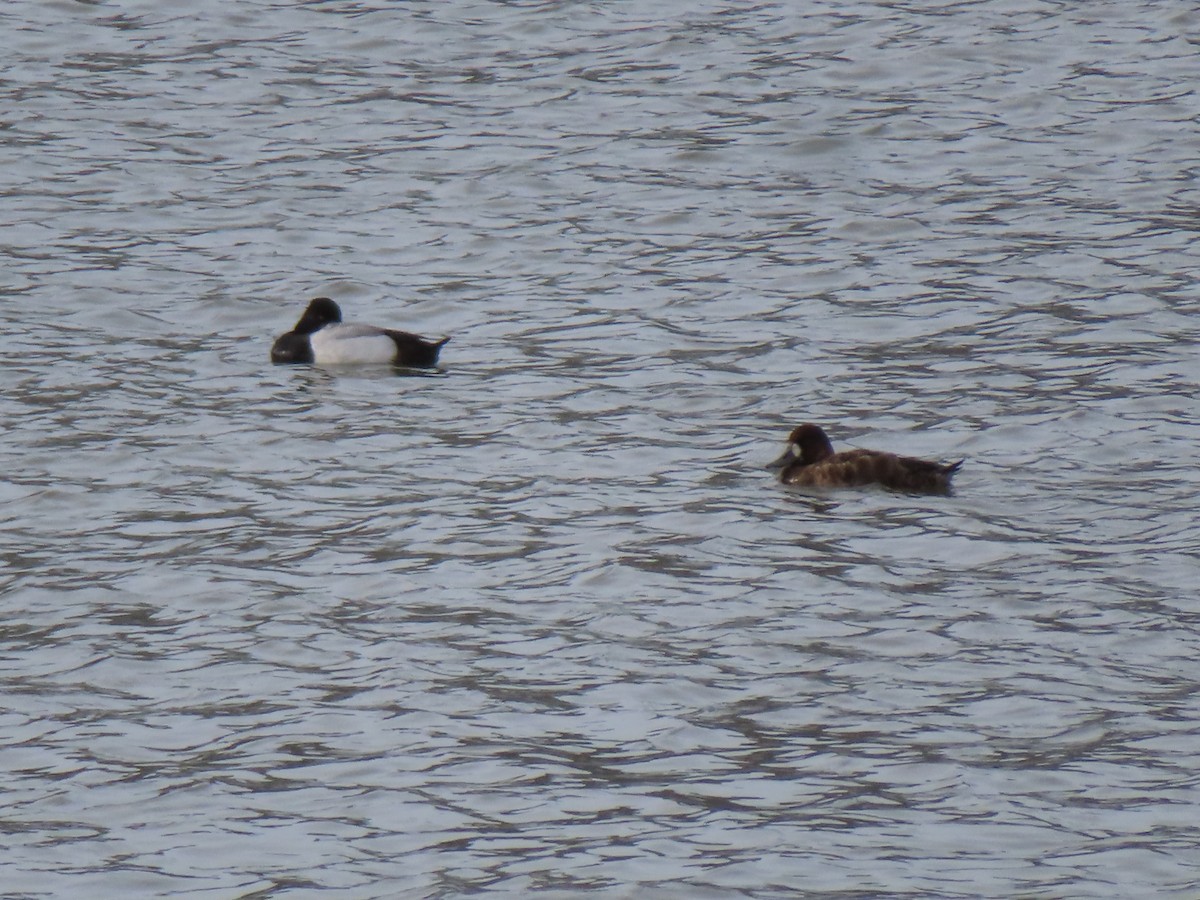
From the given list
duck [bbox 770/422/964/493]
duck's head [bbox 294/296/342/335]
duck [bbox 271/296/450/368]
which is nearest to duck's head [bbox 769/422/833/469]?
duck [bbox 770/422/964/493]

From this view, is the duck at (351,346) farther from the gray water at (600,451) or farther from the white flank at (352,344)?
the gray water at (600,451)

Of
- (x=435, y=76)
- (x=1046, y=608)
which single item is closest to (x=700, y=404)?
(x=1046, y=608)

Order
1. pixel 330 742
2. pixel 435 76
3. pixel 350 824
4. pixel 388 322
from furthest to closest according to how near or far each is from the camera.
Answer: pixel 435 76 < pixel 388 322 < pixel 330 742 < pixel 350 824

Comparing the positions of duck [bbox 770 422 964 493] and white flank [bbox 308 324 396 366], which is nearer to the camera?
duck [bbox 770 422 964 493]

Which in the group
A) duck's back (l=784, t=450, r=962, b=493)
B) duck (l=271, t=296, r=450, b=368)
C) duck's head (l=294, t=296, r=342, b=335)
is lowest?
duck's back (l=784, t=450, r=962, b=493)

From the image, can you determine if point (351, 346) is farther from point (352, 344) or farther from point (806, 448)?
point (806, 448)

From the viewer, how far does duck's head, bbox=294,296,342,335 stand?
44.4ft

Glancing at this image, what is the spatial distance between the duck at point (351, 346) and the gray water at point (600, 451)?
0.16m

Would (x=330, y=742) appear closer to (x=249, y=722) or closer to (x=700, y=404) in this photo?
(x=249, y=722)

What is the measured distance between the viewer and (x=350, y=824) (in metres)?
7.23

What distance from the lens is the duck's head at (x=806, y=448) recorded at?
35.9 feet

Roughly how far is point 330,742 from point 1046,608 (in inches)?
120

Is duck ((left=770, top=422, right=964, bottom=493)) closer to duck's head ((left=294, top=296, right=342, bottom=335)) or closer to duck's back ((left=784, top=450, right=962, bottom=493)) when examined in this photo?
duck's back ((left=784, top=450, right=962, bottom=493))


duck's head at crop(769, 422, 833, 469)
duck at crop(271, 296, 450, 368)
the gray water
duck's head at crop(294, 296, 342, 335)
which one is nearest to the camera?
Answer: the gray water
